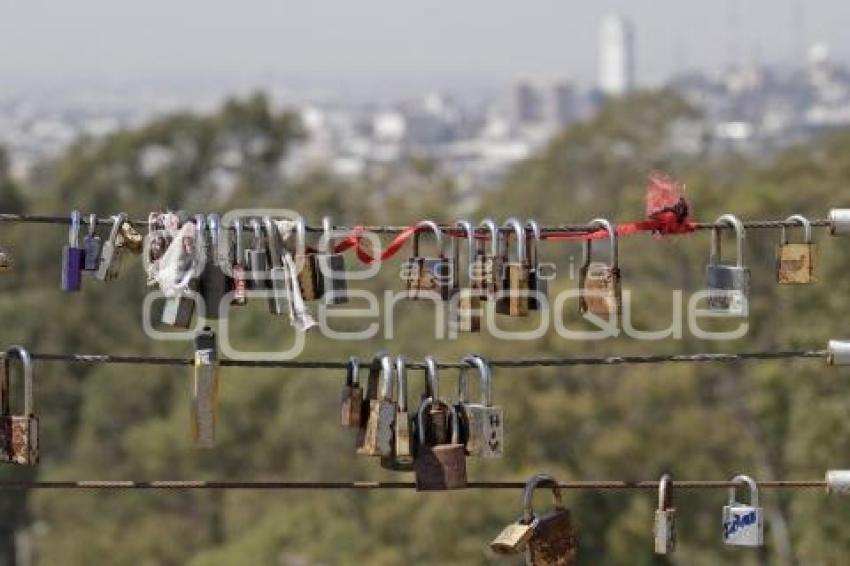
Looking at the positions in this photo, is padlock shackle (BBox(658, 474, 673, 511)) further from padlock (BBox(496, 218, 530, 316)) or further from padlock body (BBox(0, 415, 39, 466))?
padlock body (BBox(0, 415, 39, 466))

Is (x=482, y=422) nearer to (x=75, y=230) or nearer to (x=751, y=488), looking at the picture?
(x=751, y=488)

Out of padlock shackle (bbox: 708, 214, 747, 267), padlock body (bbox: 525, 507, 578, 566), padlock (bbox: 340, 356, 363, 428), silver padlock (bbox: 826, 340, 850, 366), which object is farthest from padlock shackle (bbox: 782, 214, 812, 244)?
padlock (bbox: 340, 356, 363, 428)

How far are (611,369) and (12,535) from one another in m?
13.9

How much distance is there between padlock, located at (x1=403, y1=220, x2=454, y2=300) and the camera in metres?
5.72

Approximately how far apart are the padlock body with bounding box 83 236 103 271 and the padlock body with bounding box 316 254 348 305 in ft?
2.08

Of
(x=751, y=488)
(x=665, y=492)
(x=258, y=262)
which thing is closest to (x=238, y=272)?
(x=258, y=262)

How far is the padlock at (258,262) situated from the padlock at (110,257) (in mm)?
384

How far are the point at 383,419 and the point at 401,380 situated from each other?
13cm

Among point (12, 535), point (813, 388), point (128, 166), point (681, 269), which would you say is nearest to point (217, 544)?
point (12, 535)

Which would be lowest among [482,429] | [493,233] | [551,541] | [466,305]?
[551,541]

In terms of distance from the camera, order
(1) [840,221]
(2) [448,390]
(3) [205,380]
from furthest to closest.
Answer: (2) [448,390] → (1) [840,221] → (3) [205,380]

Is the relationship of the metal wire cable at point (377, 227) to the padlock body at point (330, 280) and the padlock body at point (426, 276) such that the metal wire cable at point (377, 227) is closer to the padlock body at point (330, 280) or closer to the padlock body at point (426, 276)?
the padlock body at point (330, 280)

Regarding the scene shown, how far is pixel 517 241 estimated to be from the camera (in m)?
5.50

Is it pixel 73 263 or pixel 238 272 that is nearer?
pixel 238 272
